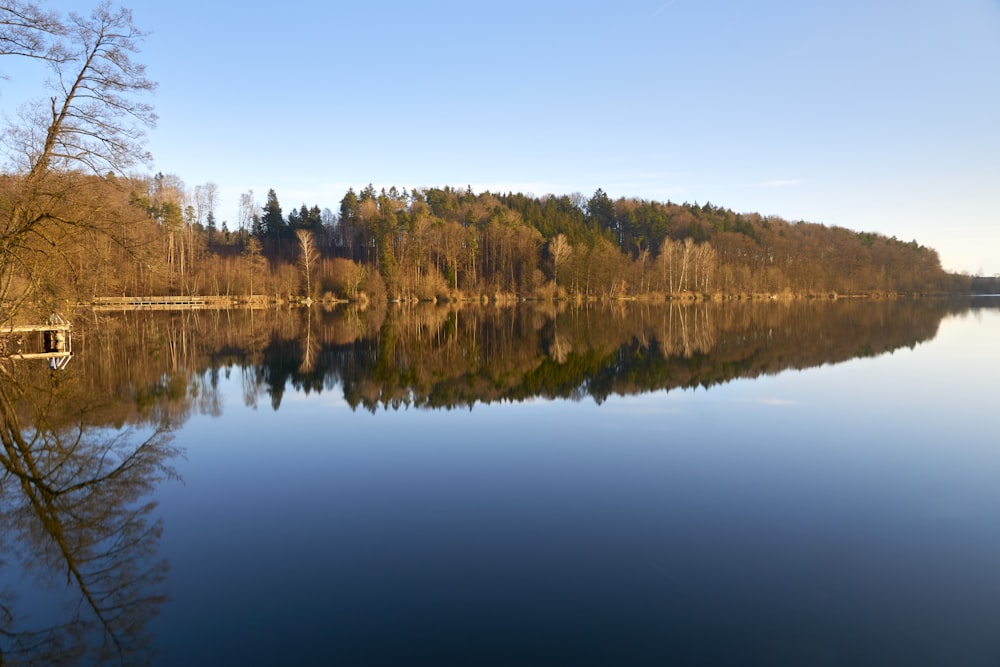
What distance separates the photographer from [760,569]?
19.4 feet

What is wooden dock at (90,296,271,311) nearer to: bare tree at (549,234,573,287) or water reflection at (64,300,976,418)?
water reflection at (64,300,976,418)

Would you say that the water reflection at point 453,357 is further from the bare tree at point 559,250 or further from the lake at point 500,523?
the bare tree at point 559,250

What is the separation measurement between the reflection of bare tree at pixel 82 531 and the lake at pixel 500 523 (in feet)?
0.11

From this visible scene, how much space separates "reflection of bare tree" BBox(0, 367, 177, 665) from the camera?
4855 mm

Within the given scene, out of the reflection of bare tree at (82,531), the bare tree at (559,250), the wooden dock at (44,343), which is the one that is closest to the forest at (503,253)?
the bare tree at (559,250)

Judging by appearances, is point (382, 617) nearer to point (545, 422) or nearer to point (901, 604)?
point (901, 604)

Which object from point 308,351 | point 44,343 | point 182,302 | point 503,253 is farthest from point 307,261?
point 44,343

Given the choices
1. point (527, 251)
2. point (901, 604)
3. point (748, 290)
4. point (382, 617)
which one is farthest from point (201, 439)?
point (748, 290)

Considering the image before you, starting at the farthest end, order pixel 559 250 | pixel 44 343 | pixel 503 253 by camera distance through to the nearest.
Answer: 1. pixel 503 253
2. pixel 559 250
3. pixel 44 343

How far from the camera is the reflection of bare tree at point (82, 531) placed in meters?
4.86

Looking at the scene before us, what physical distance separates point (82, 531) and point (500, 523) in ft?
15.3

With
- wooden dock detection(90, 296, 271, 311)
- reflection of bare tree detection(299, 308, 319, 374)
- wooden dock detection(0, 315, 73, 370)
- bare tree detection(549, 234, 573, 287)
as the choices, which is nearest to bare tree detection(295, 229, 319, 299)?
wooden dock detection(90, 296, 271, 311)

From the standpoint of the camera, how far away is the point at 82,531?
691cm

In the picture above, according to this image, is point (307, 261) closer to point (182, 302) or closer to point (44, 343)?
point (182, 302)
